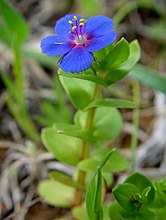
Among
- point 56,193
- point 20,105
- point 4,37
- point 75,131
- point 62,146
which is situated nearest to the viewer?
point 75,131

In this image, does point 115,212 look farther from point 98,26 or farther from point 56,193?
point 98,26

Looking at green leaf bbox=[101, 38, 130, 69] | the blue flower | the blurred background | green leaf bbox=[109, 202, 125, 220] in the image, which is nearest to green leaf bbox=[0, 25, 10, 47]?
the blurred background

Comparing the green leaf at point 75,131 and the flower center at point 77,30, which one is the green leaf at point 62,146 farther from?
the flower center at point 77,30

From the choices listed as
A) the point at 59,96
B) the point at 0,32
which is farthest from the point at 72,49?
the point at 0,32

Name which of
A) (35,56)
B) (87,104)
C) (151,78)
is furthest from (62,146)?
(35,56)

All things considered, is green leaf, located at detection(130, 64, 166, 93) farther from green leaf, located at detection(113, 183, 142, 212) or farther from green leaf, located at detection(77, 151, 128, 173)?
green leaf, located at detection(113, 183, 142, 212)

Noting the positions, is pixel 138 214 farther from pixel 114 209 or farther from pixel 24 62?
pixel 24 62
